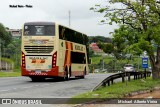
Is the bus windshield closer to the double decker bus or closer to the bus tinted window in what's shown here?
the double decker bus

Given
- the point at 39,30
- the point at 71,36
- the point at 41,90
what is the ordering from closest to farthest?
1. the point at 41,90
2. the point at 39,30
3. the point at 71,36

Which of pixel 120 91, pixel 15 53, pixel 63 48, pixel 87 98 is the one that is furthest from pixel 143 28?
pixel 15 53

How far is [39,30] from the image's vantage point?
30.7m

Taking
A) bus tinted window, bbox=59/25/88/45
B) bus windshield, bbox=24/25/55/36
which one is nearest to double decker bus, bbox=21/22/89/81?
bus windshield, bbox=24/25/55/36

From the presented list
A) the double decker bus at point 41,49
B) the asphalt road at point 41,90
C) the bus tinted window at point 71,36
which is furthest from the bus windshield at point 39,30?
the asphalt road at point 41,90

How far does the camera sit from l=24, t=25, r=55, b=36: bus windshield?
100 feet

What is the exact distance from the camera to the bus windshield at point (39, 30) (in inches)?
1206

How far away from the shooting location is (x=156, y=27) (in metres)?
29.2

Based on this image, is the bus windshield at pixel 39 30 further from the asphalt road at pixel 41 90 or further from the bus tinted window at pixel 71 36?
the asphalt road at pixel 41 90

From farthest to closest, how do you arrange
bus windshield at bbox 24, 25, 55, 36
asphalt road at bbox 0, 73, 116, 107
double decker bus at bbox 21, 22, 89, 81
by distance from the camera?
bus windshield at bbox 24, 25, 55, 36, double decker bus at bbox 21, 22, 89, 81, asphalt road at bbox 0, 73, 116, 107

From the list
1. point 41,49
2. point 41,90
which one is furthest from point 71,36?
point 41,90

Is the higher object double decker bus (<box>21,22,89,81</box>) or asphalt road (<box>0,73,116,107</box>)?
double decker bus (<box>21,22,89,81</box>)

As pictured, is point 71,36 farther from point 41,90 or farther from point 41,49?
point 41,90

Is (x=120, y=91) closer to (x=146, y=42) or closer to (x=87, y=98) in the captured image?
(x=87, y=98)
